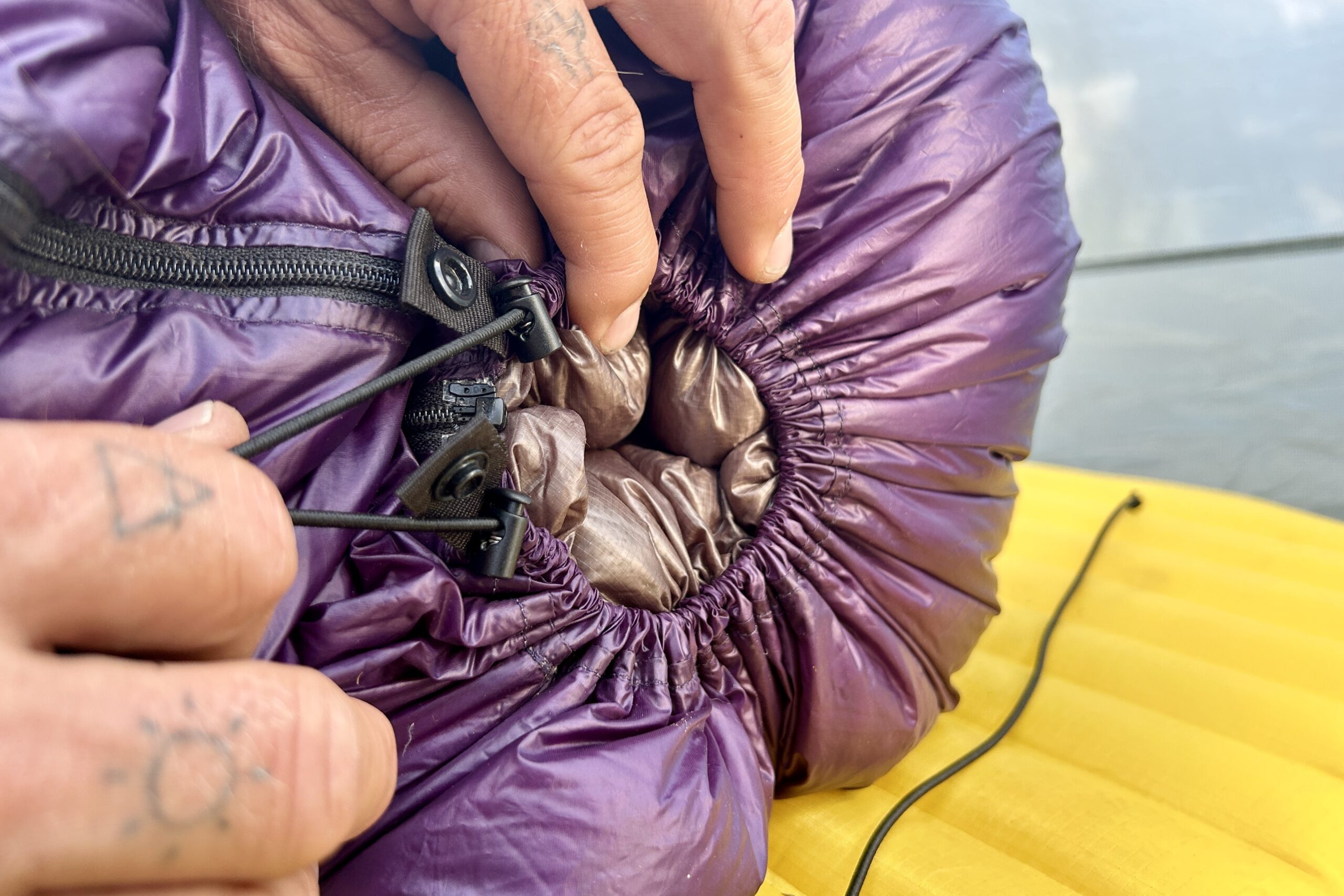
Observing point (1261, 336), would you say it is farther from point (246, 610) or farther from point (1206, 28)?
point (246, 610)

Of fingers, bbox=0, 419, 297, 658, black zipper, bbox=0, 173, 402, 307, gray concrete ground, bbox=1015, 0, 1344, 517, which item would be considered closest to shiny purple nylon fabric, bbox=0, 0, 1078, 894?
black zipper, bbox=0, 173, 402, 307

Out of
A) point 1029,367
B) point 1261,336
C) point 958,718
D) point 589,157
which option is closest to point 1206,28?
point 1261,336

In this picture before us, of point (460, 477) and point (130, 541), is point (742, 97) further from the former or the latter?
point (130, 541)

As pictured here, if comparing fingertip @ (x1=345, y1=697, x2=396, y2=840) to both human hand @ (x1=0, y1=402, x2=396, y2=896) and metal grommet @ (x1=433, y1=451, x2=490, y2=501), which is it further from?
metal grommet @ (x1=433, y1=451, x2=490, y2=501)

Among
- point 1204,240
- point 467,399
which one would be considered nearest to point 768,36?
point 467,399

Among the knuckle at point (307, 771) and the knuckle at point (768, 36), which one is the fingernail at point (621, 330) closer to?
the knuckle at point (768, 36)

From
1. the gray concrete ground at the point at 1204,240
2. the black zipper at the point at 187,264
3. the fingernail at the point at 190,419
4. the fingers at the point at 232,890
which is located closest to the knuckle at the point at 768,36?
the black zipper at the point at 187,264
